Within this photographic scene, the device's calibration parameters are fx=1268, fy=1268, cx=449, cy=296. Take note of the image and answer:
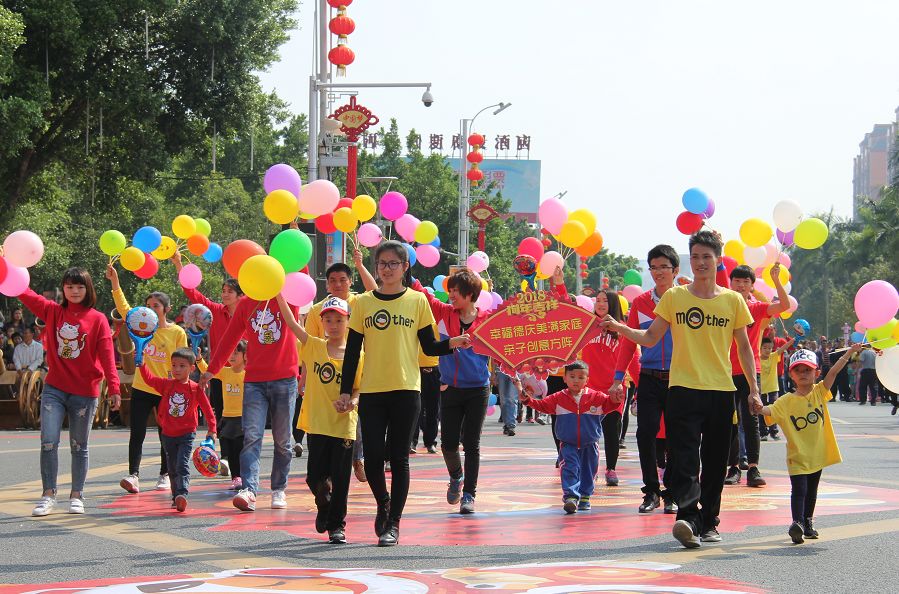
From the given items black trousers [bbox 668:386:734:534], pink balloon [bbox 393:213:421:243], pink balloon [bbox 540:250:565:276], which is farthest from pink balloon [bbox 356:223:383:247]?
black trousers [bbox 668:386:734:534]

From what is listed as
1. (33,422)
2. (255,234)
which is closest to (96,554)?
(33,422)

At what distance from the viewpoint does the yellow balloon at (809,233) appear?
1170 centimetres

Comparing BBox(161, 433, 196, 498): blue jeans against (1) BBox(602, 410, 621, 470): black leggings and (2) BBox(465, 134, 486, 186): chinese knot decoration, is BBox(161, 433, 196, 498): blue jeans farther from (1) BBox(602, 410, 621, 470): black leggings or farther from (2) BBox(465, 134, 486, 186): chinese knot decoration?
(2) BBox(465, 134, 486, 186): chinese knot decoration

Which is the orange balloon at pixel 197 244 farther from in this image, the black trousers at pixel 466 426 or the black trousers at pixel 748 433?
the black trousers at pixel 748 433

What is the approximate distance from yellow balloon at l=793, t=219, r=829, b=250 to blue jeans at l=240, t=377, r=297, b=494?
16.3ft

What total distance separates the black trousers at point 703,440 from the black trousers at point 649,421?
5.43 ft

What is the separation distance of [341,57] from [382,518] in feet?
47.7

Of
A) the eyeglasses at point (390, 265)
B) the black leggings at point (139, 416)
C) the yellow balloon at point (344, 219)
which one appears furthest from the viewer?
the yellow balloon at point (344, 219)

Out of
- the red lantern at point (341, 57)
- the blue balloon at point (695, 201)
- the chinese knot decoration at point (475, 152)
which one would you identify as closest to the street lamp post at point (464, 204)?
the chinese knot decoration at point (475, 152)

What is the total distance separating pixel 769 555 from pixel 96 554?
3981 mm

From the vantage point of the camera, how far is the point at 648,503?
32.1 feet

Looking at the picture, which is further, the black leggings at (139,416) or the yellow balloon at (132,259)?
the yellow balloon at (132,259)

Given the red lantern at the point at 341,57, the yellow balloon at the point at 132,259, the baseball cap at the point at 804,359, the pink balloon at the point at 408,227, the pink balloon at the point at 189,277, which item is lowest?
the baseball cap at the point at 804,359

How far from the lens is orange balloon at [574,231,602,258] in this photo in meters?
14.2
